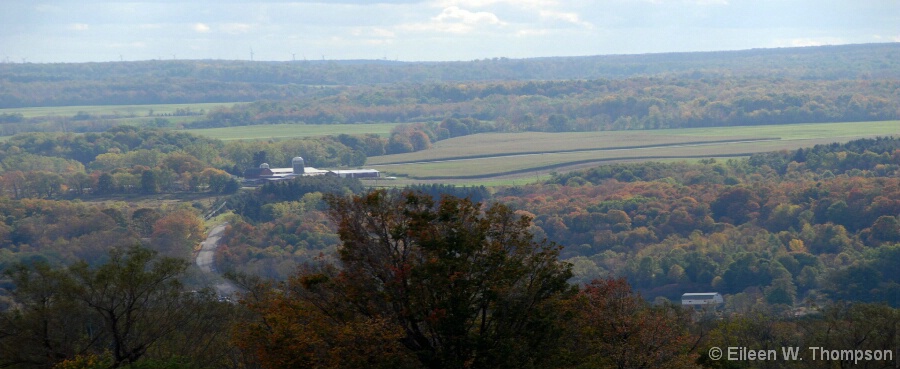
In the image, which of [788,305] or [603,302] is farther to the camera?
[788,305]

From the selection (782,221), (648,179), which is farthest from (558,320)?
(648,179)

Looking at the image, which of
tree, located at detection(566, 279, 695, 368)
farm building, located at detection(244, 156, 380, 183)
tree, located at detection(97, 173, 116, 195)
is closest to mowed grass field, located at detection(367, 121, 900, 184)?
farm building, located at detection(244, 156, 380, 183)

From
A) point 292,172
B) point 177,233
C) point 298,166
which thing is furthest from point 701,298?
point 292,172

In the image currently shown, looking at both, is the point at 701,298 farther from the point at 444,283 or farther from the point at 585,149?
the point at 585,149

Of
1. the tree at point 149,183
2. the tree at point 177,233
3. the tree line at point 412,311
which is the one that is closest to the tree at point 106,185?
the tree at point 149,183

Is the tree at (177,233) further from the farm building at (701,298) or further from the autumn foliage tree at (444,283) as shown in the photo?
the autumn foliage tree at (444,283)

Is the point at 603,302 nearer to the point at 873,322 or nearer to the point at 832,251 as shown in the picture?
the point at 873,322

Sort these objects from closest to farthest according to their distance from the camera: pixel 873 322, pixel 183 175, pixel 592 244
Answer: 1. pixel 873 322
2. pixel 592 244
3. pixel 183 175
